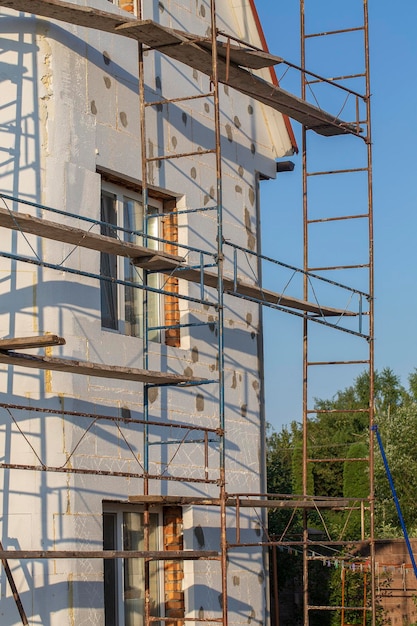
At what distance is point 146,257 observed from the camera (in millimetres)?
11797

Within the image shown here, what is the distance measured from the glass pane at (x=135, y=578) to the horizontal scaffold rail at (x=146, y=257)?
2.59m

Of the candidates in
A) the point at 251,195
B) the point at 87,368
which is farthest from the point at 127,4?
the point at 87,368

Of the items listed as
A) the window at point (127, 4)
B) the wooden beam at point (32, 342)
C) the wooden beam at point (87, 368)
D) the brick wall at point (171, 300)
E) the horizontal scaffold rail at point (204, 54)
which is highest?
the window at point (127, 4)

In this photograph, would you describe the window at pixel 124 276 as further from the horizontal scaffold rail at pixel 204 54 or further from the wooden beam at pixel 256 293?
the horizontal scaffold rail at pixel 204 54

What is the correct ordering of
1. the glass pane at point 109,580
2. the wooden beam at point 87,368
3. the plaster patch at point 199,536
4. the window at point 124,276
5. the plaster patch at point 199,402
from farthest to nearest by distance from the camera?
1. the plaster patch at point 199,402
2. the plaster patch at point 199,536
3. the window at point 124,276
4. the glass pane at point 109,580
5. the wooden beam at point 87,368

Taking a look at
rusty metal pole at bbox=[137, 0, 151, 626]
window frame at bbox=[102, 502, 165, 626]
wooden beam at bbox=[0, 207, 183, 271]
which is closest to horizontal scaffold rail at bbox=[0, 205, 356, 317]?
wooden beam at bbox=[0, 207, 183, 271]

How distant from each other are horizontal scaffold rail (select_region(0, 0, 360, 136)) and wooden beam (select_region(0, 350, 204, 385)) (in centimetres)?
337

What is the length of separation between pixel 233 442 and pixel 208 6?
214 inches

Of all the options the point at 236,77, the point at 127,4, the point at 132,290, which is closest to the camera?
the point at 132,290

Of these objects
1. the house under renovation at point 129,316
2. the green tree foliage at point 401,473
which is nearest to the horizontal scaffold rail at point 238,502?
the house under renovation at point 129,316

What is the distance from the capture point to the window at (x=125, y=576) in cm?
1203

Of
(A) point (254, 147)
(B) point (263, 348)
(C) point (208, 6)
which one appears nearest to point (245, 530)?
(B) point (263, 348)

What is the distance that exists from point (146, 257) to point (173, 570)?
11.5 ft

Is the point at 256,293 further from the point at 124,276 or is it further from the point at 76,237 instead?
the point at 76,237
